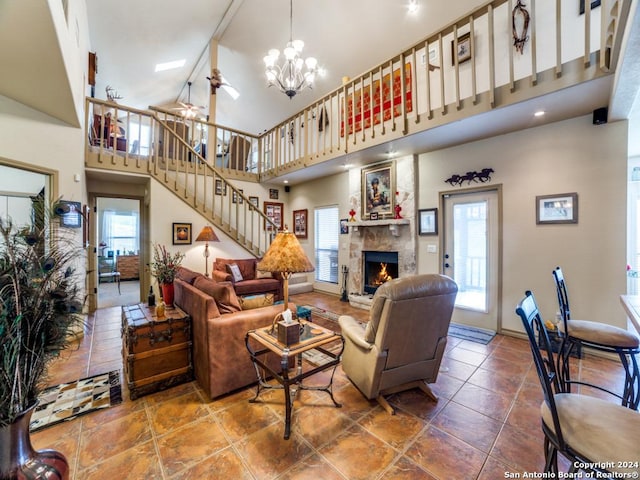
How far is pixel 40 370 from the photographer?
1.02m

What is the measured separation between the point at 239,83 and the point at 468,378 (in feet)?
27.5

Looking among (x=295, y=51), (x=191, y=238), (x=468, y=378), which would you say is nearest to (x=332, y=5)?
(x=295, y=51)

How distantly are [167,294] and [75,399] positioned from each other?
1.09 meters

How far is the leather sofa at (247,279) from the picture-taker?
510cm

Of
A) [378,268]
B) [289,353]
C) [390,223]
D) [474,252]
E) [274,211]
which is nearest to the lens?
[289,353]

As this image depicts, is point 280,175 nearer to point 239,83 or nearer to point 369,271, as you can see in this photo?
point 369,271

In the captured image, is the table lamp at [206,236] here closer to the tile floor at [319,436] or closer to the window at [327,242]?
the window at [327,242]

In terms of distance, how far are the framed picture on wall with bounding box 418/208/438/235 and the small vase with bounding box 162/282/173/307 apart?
3.80 m

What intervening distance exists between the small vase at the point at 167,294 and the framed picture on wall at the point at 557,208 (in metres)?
4.55

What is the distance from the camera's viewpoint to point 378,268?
5.45 meters

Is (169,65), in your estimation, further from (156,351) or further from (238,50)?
(156,351)

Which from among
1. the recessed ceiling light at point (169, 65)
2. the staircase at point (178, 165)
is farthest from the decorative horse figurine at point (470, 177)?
the recessed ceiling light at point (169, 65)

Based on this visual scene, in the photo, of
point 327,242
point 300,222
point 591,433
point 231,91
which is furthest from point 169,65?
point 591,433

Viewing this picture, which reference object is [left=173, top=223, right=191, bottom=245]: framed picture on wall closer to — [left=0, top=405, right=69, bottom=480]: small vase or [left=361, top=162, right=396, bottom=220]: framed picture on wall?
[left=361, top=162, right=396, bottom=220]: framed picture on wall
